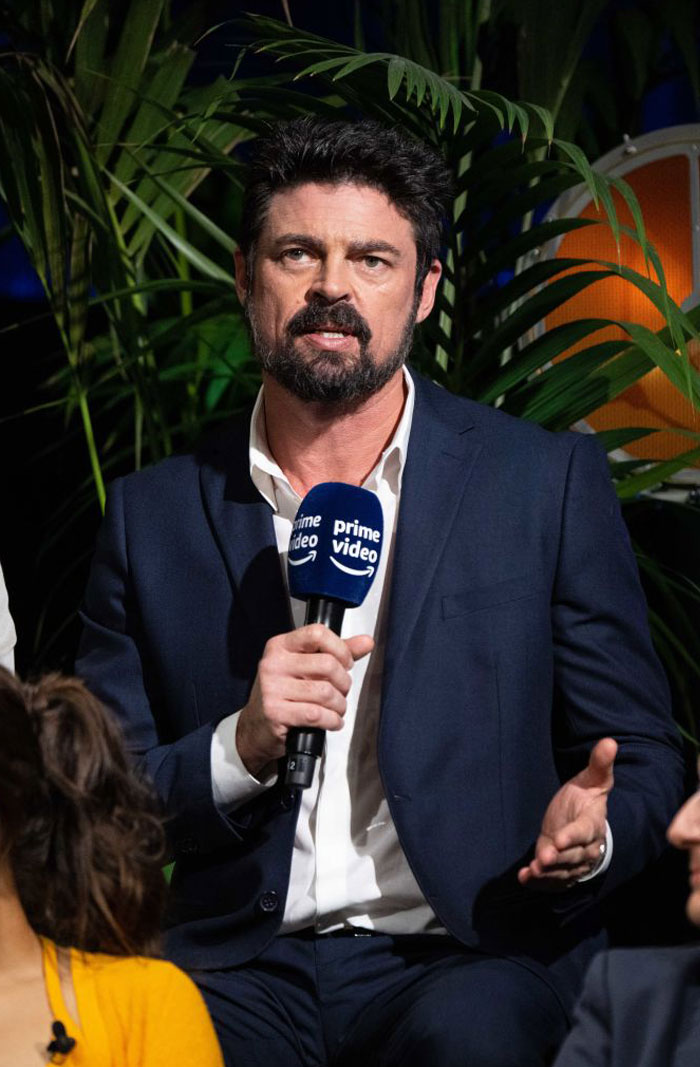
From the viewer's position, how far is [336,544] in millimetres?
1645

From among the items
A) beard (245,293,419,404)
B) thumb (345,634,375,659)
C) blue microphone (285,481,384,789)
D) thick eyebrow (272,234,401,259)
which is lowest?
thumb (345,634,375,659)

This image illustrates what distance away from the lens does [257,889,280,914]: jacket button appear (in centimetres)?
185

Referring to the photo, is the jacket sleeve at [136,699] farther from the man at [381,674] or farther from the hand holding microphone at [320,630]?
the hand holding microphone at [320,630]

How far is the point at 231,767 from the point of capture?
1.87 m

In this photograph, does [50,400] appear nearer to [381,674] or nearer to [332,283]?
[332,283]

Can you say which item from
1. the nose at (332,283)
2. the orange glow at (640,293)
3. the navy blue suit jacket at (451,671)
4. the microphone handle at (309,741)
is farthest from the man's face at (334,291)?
the orange glow at (640,293)

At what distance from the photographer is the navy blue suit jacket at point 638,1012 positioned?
1335 millimetres

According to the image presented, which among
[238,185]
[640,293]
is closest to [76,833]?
[238,185]

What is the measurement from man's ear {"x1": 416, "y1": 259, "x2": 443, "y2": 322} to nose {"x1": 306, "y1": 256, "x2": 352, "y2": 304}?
0.17 m

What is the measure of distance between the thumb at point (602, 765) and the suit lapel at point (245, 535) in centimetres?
49

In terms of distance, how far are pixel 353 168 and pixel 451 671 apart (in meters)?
0.68

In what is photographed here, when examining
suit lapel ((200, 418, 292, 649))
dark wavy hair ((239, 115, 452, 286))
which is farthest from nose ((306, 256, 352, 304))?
suit lapel ((200, 418, 292, 649))

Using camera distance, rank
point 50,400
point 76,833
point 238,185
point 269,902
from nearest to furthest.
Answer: point 76,833 → point 269,902 → point 238,185 → point 50,400

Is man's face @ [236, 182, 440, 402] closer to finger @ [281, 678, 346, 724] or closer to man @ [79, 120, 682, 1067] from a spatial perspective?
man @ [79, 120, 682, 1067]
